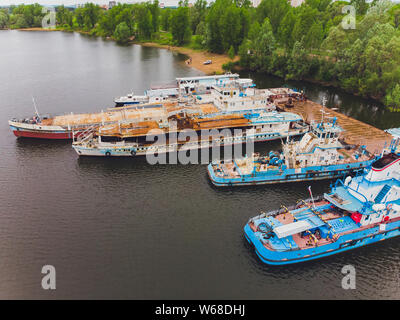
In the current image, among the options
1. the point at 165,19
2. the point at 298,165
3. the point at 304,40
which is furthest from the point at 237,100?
the point at 165,19

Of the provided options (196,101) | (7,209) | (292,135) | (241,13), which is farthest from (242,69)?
(7,209)

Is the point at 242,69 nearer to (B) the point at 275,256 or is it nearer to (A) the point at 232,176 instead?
(A) the point at 232,176

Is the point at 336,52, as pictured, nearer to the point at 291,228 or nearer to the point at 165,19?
the point at 291,228

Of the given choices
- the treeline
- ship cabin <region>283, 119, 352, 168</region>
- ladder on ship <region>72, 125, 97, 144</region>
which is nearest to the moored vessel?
ladder on ship <region>72, 125, 97, 144</region>

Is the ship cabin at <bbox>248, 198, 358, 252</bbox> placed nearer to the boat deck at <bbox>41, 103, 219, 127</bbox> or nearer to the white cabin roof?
the white cabin roof

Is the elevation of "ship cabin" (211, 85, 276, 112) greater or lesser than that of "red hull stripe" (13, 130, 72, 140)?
greater
